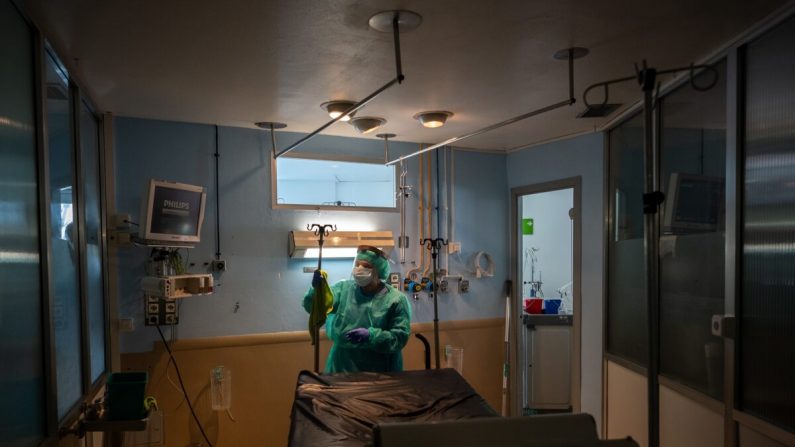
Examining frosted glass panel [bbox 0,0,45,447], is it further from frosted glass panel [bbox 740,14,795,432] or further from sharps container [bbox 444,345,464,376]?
sharps container [bbox 444,345,464,376]

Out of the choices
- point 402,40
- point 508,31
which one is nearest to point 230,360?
point 402,40

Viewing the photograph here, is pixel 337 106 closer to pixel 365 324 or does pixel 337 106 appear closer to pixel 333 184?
pixel 333 184

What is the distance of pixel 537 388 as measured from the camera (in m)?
4.72

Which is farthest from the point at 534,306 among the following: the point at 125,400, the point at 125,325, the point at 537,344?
the point at 125,400

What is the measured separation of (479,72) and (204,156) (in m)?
2.21

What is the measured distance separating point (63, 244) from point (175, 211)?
0.91 meters

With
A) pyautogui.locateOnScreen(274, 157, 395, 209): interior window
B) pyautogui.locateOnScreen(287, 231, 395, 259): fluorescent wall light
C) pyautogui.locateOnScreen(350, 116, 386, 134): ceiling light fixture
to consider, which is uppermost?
pyautogui.locateOnScreen(350, 116, 386, 134): ceiling light fixture

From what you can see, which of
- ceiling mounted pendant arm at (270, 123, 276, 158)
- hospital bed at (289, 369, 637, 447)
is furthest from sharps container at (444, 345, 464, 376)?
ceiling mounted pendant arm at (270, 123, 276, 158)

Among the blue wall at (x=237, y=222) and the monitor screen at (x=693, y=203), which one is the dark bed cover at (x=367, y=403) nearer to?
the blue wall at (x=237, y=222)

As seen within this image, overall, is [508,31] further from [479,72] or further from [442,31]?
[479,72]

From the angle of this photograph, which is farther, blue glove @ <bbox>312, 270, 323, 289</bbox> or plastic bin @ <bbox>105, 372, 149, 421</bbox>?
blue glove @ <bbox>312, 270, 323, 289</bbox>

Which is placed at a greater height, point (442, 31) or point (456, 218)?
point (442, 31)

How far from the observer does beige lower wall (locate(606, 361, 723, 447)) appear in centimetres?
229

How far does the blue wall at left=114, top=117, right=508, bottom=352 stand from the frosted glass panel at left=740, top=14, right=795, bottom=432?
2650 millimetres
